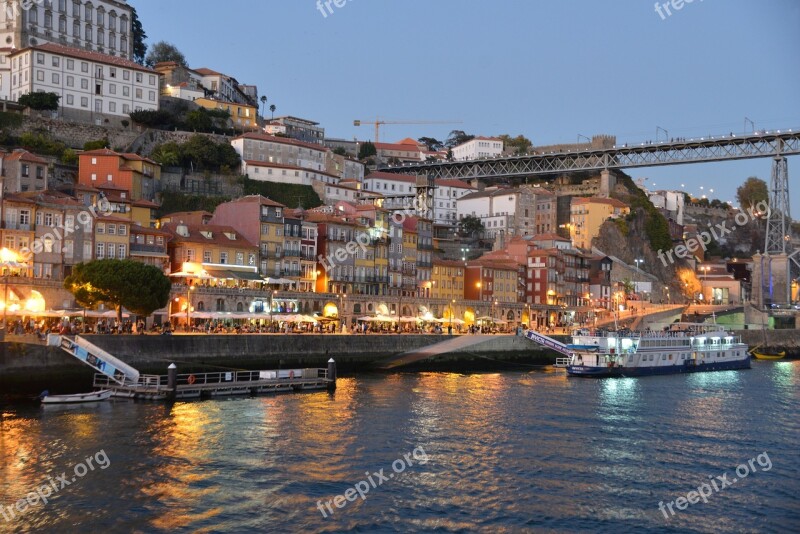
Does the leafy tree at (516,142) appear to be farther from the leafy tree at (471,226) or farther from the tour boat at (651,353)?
the tour boat at (651,353)

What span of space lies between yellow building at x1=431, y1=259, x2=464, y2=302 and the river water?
48.1m

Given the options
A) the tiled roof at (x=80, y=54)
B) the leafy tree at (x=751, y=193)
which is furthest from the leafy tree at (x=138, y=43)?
the leafy tree at (x=751, y=193)

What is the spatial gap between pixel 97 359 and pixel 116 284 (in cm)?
850

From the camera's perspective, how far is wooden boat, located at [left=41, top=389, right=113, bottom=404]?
134 ft

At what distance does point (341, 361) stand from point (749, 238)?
419 feet

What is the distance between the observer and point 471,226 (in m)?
125

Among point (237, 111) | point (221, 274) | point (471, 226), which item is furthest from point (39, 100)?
point (471, 226)

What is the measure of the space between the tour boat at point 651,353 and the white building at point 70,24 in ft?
247

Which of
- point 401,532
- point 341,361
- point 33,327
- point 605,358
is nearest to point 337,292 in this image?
point 341,361

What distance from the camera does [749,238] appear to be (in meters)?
169

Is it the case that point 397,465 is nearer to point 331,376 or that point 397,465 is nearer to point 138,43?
point 331,376

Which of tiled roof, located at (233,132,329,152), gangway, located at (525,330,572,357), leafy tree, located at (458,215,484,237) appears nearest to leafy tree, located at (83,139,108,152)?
tiled roof, located at (233,132,329,152)

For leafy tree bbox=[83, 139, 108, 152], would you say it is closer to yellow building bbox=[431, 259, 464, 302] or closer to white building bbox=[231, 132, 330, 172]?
white building bbox=[231, 132, 330, 172]

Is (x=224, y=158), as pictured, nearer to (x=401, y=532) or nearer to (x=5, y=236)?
(x=5, y=236)
